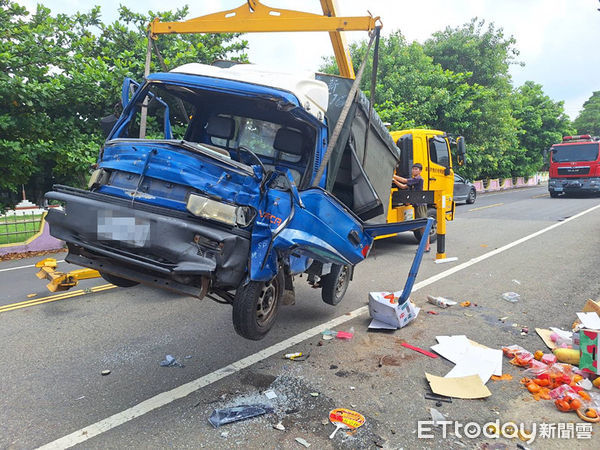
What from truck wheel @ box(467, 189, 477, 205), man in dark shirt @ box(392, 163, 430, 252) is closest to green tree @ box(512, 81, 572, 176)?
truck wheel @ box(467, 189, 477, 205)

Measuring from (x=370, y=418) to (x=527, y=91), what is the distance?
4104cm

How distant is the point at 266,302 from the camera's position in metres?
3.54

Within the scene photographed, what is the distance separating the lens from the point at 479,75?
25.6 meters

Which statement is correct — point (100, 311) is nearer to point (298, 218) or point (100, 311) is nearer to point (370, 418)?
point (298, 218)

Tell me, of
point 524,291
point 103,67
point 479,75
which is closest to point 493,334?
point 524,291

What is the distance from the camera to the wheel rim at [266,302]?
343 cm

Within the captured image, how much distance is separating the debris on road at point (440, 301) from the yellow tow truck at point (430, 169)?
2100 mm

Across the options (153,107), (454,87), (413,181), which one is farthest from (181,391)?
(454,87)

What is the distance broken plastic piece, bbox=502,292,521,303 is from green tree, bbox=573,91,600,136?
73.4 meters

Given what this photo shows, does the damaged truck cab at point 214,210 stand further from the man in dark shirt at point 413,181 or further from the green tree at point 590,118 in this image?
the green tree at point 590,118

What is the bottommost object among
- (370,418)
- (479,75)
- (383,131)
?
(370,418)

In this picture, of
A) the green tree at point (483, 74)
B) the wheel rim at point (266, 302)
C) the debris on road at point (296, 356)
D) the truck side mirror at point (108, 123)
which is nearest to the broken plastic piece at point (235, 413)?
the wheel rim at point (266, 302)

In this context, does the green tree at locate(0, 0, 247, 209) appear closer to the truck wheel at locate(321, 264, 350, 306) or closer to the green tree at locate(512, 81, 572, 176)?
the truck wheel at locate(321, 264, 350, 306)

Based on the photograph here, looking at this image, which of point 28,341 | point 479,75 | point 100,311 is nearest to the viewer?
point 28,341
